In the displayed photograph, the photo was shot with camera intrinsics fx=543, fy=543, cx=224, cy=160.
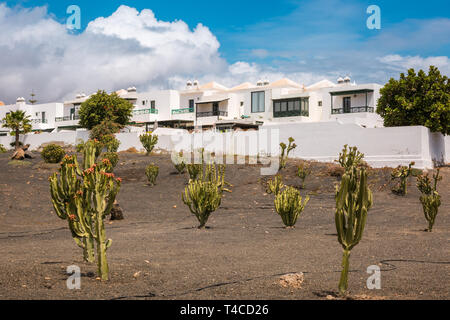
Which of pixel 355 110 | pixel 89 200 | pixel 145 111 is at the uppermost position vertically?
pixel 145 111

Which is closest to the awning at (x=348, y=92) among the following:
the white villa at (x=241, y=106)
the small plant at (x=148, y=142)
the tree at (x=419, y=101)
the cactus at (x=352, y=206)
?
the white villa at (x=241, y=106)

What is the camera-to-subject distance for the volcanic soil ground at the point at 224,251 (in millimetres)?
6980

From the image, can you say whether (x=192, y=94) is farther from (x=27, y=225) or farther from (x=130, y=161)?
(x=27, y=225)

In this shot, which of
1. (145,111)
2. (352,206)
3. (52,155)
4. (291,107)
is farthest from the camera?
(145,111)

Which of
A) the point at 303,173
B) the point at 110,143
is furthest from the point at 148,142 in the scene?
the point at 303,173

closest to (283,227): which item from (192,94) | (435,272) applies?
(435,272)

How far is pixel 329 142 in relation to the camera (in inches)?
1284

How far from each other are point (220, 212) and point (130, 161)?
14.5 m

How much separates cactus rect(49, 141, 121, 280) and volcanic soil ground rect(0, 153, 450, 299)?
17.5 inches

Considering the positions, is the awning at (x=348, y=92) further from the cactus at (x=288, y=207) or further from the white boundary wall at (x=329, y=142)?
the cactus at (x=288, y=207)

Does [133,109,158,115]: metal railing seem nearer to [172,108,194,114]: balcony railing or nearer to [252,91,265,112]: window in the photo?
[172,108,194,114]: balcony railing

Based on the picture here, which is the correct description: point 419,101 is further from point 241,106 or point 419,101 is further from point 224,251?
point 241,106

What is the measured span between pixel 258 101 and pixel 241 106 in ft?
7.26

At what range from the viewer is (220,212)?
2033 cm
